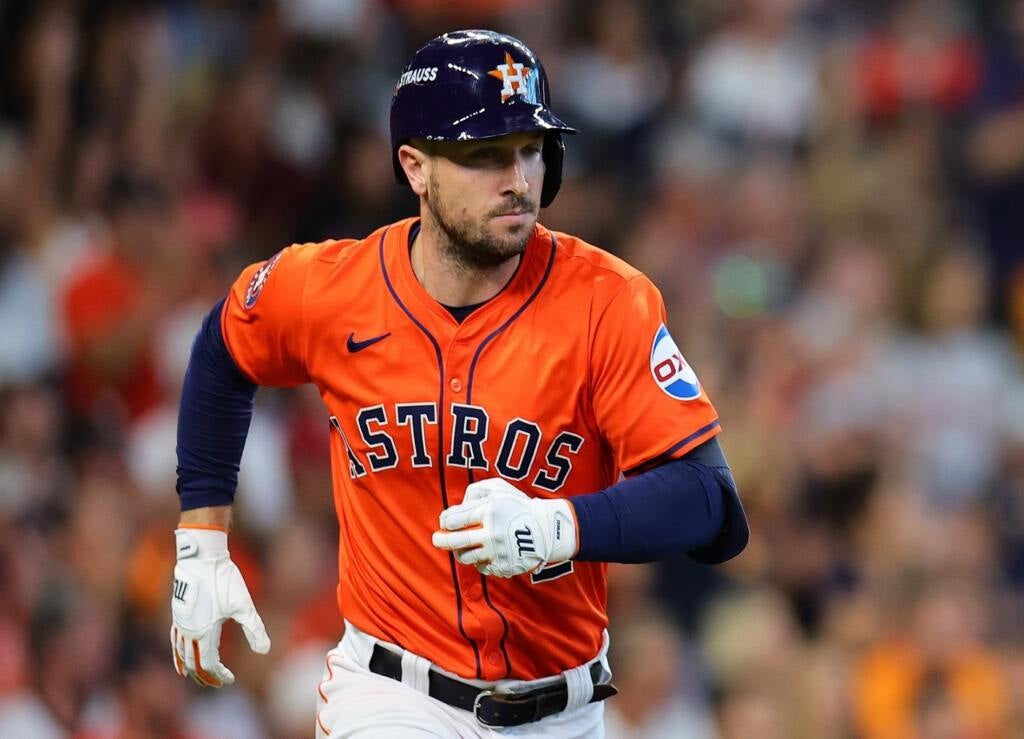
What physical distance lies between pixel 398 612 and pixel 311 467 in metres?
3.25

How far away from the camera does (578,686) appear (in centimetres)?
396

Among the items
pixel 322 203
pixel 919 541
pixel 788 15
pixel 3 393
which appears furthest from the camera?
pixel 788 15

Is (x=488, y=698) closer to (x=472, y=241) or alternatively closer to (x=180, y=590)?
(x=180, y=590)

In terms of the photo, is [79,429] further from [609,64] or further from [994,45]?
[994,45]

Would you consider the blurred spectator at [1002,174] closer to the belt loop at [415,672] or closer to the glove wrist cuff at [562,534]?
the belt loop at [415,672]

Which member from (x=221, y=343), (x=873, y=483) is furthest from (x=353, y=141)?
(x=221, y=343)

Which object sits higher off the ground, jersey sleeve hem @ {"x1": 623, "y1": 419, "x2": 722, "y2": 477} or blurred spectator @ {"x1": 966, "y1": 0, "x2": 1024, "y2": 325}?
jersey sleeve hem @ {"x1": 623, "y1": 419, "x2": 722, "y2": 477}

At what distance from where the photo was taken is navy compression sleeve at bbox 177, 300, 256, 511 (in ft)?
13.8

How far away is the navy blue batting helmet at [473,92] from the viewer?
12.0ft

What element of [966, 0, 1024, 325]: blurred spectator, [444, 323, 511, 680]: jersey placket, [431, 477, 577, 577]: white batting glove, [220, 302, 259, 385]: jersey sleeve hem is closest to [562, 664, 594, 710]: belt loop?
[444, 323, 511, 680]: jersey placket

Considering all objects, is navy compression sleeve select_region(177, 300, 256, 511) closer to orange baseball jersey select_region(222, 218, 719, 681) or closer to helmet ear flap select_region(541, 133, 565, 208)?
orange baseball jersey select_region(222, 218, 719, 681)

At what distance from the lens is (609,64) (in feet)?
30.7

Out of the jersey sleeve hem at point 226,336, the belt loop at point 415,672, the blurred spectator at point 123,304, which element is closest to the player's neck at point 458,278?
the jersey sleeve hem at point 226,336

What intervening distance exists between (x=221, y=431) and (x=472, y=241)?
35.6 inches
